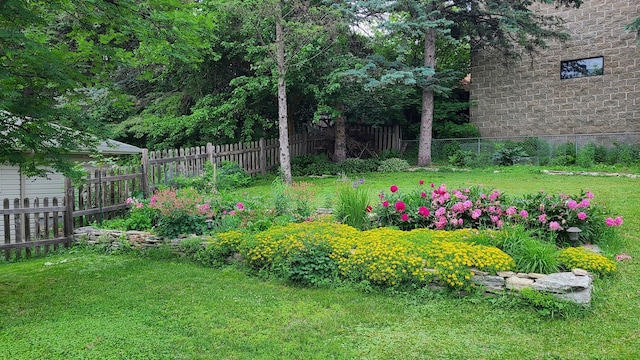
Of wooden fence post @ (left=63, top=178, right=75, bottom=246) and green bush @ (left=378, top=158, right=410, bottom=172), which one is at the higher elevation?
green bush @ (left=378, top=158, right=410, bottom=172)

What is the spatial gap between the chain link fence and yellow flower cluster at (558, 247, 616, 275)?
1119cm

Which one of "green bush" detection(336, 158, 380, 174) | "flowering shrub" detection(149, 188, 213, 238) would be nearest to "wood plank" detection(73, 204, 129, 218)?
"flowering shrub" detection(149, 188, 213, 238)

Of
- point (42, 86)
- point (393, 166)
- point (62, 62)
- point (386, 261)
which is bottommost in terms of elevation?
point (386, 261)

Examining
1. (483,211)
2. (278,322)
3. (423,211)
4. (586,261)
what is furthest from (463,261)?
(278,322)

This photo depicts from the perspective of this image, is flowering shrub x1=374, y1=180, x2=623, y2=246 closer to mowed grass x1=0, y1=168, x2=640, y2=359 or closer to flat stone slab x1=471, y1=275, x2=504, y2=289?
mowed grass x1=0, y1=168, x2=640, y2=359

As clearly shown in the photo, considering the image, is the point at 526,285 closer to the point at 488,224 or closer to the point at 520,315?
the point at 520,315

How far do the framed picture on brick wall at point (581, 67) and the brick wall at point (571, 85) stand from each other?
0.54 ft

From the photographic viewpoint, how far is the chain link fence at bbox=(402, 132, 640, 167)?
13961mm

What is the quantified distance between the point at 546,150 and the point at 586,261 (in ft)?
40.7

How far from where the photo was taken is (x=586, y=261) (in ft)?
13.3

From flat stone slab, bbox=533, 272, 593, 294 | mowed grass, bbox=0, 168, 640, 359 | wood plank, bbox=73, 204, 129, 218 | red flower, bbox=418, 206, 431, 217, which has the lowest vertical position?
mowed grass, bbox=0, 168, 640, 359

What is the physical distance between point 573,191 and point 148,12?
8529mm

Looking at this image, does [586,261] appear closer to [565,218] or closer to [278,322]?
[565,218]

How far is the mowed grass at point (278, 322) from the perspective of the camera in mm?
3016
